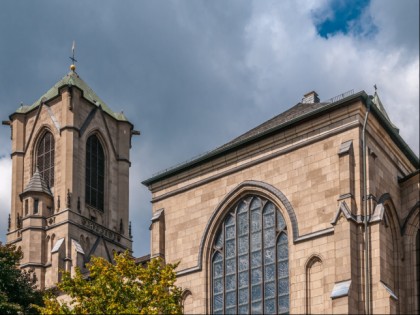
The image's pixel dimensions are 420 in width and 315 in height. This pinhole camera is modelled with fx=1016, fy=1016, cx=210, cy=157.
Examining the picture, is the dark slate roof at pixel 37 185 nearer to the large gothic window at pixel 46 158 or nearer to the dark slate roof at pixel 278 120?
the large gothic window at pixel 46 158

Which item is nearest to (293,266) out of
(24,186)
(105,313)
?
(105,313)

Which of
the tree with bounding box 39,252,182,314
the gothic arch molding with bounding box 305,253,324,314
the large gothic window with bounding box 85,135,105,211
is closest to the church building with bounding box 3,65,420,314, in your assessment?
the gothic arch molding with bounding box 305,253,324,314

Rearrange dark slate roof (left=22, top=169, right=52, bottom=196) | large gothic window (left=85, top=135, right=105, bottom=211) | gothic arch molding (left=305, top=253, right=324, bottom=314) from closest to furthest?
gothic arch molding (left=305, top=253, right=324, bottom=314) → dark slate roof (left=22, top=169, right=52, bottom=196) → large gothic window (left=85, top=135, right=105, bottom=211)

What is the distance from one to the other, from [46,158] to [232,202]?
37.0 metres

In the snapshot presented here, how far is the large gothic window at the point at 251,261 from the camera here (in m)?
37.2

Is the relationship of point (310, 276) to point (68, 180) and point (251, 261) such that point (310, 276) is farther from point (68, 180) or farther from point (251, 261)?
point (68, 180)

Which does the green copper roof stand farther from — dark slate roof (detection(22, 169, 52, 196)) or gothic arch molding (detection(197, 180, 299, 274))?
gothic arch molding (detection(197, 180, 299, 274))

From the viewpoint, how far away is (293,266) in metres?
36.5

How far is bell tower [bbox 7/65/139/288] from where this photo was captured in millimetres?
69375

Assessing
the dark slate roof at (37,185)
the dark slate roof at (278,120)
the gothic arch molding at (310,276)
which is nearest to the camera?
the gothic arch molding at (310,276)

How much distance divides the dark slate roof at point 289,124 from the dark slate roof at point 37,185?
2882 centimetres

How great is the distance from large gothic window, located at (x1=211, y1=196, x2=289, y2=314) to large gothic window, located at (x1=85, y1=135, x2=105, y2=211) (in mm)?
34200

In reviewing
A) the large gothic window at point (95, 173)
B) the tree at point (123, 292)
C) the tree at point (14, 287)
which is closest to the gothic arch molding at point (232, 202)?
the tree at point (123, 292)

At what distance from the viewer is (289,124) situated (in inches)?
1501
